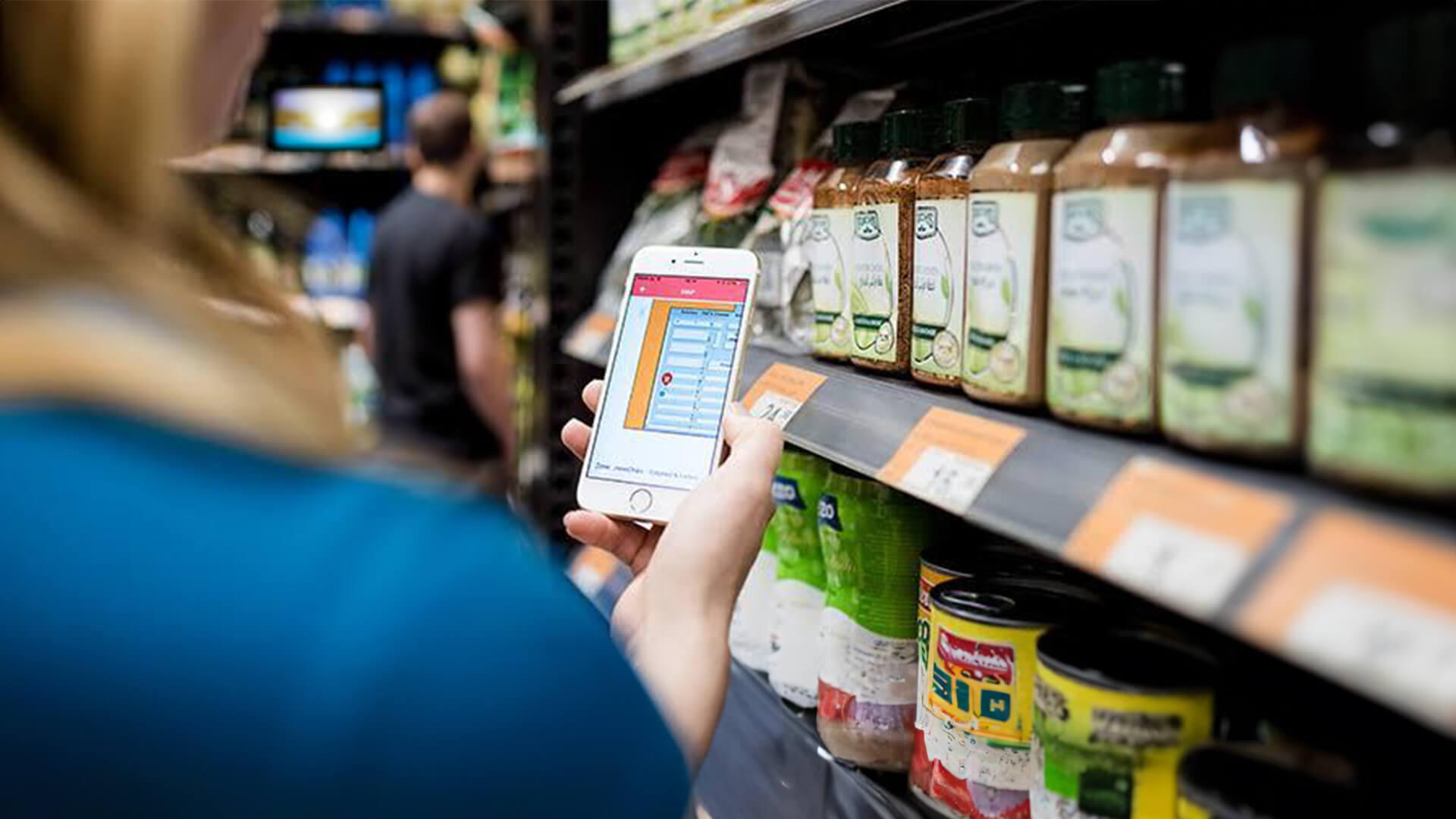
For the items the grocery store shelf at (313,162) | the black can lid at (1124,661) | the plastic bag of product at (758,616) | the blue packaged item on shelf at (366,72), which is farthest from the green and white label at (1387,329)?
the blue packaged item on shelf at (366,72)

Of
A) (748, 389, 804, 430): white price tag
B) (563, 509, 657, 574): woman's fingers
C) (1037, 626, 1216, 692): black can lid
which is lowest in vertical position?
(1037, 626, 1216, 692): black can lid

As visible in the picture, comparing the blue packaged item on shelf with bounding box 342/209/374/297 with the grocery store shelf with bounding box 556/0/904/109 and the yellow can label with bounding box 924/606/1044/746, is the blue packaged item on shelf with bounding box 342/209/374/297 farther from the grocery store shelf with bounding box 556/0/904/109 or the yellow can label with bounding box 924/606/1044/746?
the yellow can label with bounding box 924/606/1044/746

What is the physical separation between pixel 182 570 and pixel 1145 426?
0.56m

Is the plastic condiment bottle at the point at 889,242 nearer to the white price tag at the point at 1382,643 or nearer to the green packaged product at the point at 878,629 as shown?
the green packaged product at the point at 878,629

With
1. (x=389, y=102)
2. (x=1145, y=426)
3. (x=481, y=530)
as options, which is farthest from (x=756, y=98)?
(x=389, y=102)

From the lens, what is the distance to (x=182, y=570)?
0.53m

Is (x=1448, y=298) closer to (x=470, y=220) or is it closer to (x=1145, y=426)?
(x=1145, y=426)

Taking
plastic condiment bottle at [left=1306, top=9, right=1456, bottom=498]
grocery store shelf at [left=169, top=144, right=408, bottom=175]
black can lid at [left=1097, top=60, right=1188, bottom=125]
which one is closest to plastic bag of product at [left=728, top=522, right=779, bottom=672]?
black can lid at [left=1097, top=60, right=1188, bottom=125]

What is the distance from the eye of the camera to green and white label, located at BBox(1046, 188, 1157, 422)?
83cm

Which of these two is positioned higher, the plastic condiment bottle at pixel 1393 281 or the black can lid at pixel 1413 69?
the black can lid at pixel 1413 69

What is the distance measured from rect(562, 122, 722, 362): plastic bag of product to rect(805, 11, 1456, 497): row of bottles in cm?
83

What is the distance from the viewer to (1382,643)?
21.6 inches

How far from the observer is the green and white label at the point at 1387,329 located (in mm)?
596

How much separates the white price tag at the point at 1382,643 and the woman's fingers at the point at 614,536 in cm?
64
